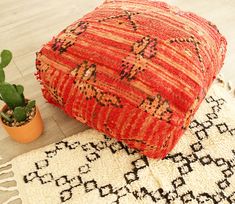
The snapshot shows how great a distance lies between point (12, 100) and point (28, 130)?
0.16m

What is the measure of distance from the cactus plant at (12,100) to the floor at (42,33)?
16 cm

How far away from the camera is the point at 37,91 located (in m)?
1.58

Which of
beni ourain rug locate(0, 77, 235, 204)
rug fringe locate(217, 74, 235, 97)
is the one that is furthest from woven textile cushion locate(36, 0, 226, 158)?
rug fringe locate(217, 74, 235, 97)

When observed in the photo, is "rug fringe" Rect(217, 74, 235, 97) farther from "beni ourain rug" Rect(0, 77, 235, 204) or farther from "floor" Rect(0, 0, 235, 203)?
"beni ourain rug" Rect(0, 77, 235, 204)

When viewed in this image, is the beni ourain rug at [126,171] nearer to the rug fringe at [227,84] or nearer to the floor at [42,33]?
the floor at [42,33]

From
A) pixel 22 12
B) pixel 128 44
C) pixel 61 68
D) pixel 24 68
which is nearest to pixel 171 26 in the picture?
pixel 128 44

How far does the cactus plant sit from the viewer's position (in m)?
1.13

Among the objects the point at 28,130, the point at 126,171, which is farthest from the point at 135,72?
the point at 28,130

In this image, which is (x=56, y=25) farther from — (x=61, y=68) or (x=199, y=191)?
(x=199, y=191)

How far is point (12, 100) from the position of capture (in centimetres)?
120

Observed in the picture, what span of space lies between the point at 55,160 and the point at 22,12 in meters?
1.10

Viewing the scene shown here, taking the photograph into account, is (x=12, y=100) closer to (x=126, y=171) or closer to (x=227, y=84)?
(x=126, y=171)

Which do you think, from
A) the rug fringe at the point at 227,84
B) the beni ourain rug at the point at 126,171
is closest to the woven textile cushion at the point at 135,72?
the beni ourain rug at the point at 126,171

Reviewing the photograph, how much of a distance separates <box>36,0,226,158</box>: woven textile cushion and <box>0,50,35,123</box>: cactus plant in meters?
0.12
